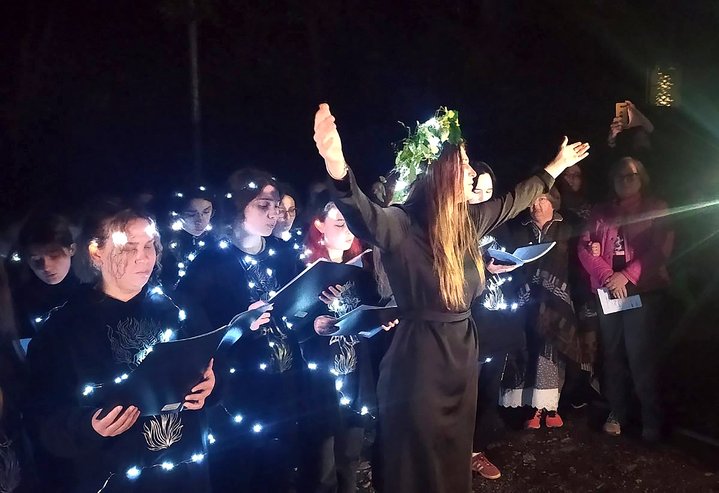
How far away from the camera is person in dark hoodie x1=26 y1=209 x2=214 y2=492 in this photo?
7.80ft

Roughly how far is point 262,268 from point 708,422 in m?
4.00

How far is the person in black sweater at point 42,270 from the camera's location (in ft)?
13.0

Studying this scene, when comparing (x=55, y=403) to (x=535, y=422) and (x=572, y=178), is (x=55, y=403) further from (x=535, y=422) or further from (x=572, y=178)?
(x=572, y=178)

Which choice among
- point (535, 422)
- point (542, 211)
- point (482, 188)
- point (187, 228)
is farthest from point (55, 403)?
point (535, 422)

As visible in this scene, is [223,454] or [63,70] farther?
[63,70]

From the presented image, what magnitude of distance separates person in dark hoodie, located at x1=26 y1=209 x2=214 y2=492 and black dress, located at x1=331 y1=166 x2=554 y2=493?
90cm

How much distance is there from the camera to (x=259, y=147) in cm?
1232

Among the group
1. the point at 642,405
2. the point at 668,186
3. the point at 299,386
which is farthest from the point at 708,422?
the point at 299,386

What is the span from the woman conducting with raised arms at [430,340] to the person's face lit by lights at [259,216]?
98 cm

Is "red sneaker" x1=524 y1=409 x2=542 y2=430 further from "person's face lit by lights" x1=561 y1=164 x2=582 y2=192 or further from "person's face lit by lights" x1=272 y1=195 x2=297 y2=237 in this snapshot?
"person's face lit by lights" x1=272 y1=195 x2=297 y2=237

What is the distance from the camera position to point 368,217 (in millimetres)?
2725

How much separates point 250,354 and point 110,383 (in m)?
1.12

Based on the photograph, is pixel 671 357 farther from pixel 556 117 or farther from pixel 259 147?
pixel 259 147

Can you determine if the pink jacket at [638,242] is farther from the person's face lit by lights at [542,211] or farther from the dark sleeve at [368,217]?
the dark sleeve at [368,217]
